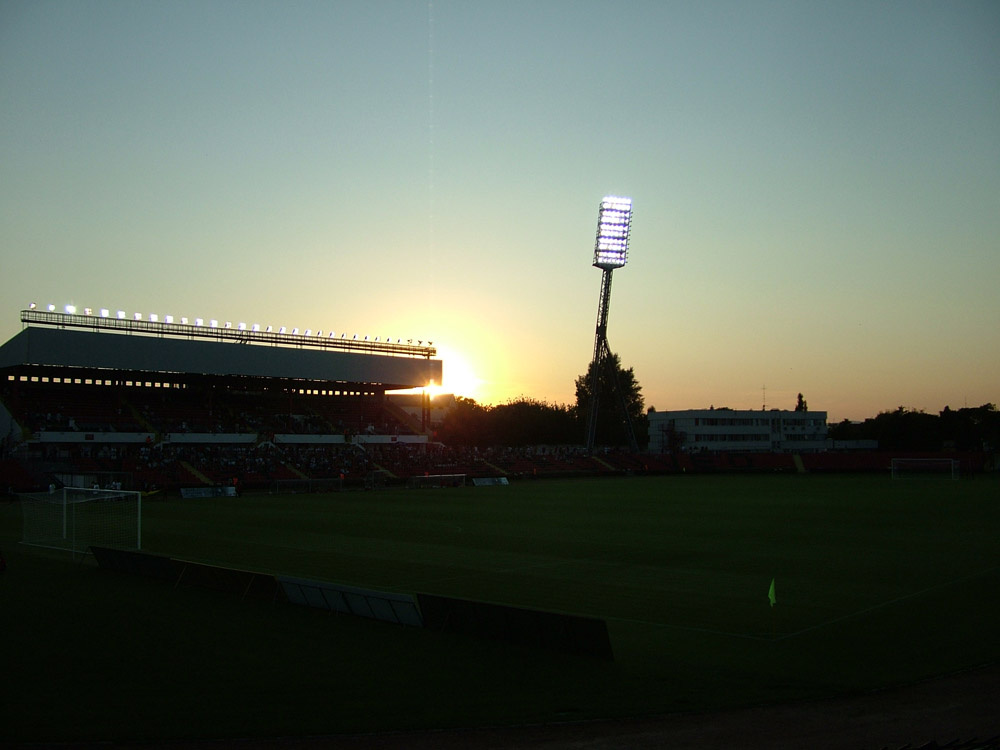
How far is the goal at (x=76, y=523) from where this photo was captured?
2494 cm

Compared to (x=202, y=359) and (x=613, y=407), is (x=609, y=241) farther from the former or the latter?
(x=613, y=407)

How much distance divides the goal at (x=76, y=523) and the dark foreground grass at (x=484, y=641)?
995mm

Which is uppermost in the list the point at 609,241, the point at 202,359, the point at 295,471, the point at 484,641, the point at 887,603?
the point at 609,241

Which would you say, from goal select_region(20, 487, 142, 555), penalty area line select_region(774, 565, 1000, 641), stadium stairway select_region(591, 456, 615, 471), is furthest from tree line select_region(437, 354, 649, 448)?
penalty area line select_region(774, 565, 1000, 641)

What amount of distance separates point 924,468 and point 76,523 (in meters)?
70.9

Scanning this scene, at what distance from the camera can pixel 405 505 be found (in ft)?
144

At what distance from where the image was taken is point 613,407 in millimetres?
127250

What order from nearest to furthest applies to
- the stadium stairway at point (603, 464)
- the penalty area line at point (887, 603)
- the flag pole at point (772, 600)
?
the flag pole at point (772, 600), the penalty area line at point (887, 603), the stadium stairway at point (603, 464)

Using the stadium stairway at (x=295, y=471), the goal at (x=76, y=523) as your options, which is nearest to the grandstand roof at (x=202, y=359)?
the stadium stairway at (x=295, y=471)

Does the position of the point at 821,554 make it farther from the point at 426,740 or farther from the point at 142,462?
the point at 142,462

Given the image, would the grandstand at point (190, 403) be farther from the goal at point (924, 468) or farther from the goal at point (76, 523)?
the goal at point (924, 468)

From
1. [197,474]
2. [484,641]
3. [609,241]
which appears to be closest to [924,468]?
[609,241]

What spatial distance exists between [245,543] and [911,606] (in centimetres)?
1964

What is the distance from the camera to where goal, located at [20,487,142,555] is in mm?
24938
